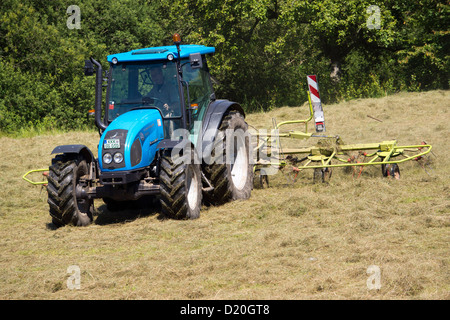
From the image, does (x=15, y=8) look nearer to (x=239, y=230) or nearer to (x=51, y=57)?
(x=51, y=57)

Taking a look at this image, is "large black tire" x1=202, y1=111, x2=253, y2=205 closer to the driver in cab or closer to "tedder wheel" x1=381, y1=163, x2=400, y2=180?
the driver in cab

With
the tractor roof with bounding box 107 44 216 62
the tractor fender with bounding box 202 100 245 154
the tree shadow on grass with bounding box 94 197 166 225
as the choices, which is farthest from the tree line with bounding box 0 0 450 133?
the tractor roof with bounding box 107 44 216 62

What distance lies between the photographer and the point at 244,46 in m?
23.3

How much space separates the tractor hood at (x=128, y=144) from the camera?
277 inches

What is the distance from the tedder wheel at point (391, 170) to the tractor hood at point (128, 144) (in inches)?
146

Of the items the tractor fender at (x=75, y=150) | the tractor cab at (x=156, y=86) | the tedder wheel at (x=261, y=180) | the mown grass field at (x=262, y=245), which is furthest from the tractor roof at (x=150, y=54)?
the tedder wheel at (x=261, y=180)

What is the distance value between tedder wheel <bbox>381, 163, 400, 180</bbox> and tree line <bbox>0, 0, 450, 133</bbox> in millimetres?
12034

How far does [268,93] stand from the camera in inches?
1052

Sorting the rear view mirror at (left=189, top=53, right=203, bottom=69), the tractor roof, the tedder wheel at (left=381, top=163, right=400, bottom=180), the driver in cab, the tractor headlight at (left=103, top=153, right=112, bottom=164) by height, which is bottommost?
the tedder wheel at (left=381, top=163, right=400, bottom=180)

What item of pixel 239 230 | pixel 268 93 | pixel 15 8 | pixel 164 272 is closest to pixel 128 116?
pixel 239 230

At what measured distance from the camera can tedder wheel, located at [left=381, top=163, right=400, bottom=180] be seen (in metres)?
9.05

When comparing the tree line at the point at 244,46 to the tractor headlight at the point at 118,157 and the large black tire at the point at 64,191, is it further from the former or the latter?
the tractor headlight at the point at 118,157

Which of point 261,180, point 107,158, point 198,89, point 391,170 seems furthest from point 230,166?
point 391,170

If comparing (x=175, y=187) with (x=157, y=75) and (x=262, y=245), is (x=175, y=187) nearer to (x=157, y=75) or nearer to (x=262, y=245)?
(x=262, y=245)
